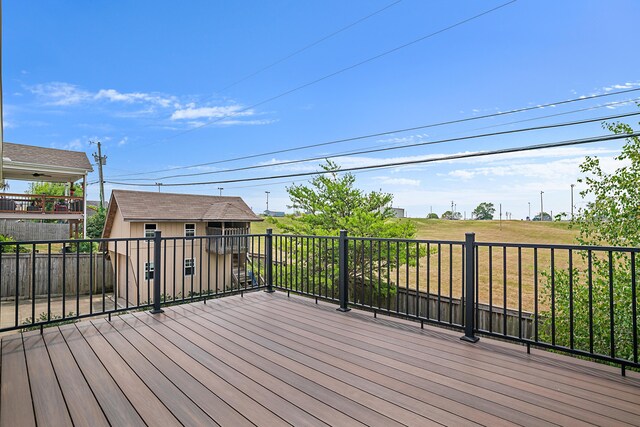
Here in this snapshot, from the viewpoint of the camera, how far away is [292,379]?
1.85m

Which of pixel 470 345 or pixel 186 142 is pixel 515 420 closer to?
pixel 470 345

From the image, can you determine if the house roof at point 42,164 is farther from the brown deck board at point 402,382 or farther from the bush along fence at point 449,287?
the brown deck board at point 402,382

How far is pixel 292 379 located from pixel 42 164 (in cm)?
1569

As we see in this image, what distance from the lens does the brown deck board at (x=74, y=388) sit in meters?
1.45

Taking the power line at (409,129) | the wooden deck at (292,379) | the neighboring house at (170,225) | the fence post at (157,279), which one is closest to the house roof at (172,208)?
the neighboring house at (170,225)

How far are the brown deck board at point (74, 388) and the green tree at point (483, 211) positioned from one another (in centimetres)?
1924

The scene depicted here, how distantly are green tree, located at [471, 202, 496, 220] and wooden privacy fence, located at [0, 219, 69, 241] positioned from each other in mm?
22438

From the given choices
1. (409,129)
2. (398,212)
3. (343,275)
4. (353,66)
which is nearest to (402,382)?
(343,275)

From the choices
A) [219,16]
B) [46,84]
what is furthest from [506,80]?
[46,84]

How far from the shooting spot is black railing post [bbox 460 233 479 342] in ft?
8.13

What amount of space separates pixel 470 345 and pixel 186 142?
23335 millimetres

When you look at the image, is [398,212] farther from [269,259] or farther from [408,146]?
[269,259]

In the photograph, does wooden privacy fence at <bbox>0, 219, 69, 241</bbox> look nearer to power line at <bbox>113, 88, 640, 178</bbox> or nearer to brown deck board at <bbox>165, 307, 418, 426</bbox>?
power line at <bbox>113, 88, 640, 178</bbox>

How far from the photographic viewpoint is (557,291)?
6090 millimetres
